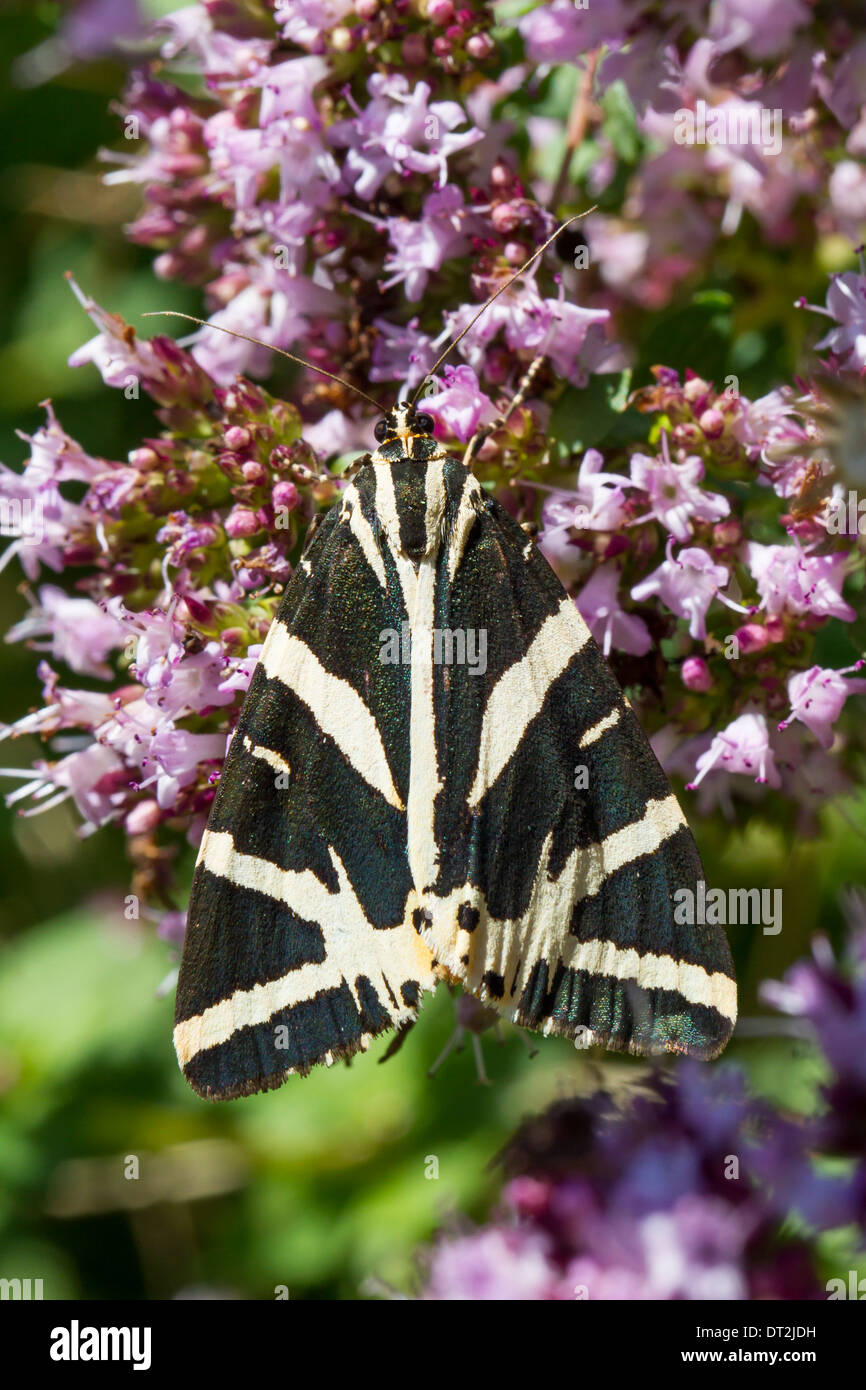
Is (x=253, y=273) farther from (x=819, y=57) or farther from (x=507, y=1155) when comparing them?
(x=507, y=1155)

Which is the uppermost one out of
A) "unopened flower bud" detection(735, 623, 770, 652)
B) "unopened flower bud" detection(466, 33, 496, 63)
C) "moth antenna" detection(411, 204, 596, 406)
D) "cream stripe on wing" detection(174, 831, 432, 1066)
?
"unopened flower bud" detection(466, 33, 496, 63)

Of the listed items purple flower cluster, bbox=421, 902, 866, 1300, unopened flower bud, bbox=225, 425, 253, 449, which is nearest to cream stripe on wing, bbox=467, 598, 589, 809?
unopened flower bud, bbox=225, 425, 253, 449

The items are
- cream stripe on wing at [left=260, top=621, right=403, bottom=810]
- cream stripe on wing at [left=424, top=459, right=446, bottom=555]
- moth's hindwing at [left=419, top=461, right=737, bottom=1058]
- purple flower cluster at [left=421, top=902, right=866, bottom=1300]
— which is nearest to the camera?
moth's hindwing at [left=419, top=461, right=737, bottom=1058]

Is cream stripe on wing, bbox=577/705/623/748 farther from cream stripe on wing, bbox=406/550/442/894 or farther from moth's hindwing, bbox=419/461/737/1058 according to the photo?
cream stripe on wing, bbox=406/550/442/894

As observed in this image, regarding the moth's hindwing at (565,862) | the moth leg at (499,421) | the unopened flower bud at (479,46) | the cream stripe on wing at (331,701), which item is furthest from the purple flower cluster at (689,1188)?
the unopened flower bud at (479,46)

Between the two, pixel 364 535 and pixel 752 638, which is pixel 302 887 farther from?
pixel 752 638
